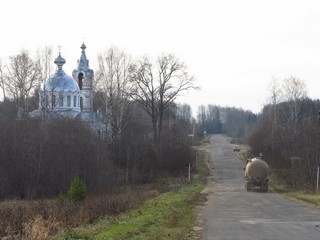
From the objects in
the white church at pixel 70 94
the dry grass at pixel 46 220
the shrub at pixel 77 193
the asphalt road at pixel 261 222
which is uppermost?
the white church at pixel 70 94

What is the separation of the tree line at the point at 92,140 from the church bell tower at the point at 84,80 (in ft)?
4.91

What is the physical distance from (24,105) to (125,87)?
11767mm

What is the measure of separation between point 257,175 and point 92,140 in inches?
560

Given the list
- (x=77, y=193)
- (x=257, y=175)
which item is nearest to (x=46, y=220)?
(x=77, y=193)

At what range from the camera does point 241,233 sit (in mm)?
15594

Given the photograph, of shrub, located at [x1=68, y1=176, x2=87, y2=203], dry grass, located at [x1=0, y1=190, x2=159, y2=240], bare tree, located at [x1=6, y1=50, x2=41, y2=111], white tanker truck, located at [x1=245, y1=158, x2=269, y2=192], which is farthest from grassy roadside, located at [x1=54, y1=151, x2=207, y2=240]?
bare tree, located at [x1=6, y1=50, x2=41, y2=111]

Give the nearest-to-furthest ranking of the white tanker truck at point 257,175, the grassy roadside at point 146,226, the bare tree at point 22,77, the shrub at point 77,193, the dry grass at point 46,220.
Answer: the grassy roadside at point 146,226 < the dry grass at point 46,220 < the shrub at point 77,193 < the white tanker truck at point 257,175 < the bare tree at point 22,77

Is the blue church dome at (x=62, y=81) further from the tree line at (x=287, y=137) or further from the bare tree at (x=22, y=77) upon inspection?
the tree line at (x=287, y=137)

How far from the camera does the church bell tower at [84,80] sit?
73.2m

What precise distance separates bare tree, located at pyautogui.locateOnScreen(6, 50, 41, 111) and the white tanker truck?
30757 millimetres

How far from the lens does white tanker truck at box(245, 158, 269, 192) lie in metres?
40.2

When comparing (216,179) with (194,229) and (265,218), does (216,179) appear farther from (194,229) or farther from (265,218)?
(194,229)

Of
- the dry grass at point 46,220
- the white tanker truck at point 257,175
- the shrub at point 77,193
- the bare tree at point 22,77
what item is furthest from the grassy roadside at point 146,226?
the bare tree at point 22,77

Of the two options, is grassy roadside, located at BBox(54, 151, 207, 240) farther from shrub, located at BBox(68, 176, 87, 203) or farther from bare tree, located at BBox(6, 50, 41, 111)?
bare tree, located at BBox(6, 50, 41, 111)
